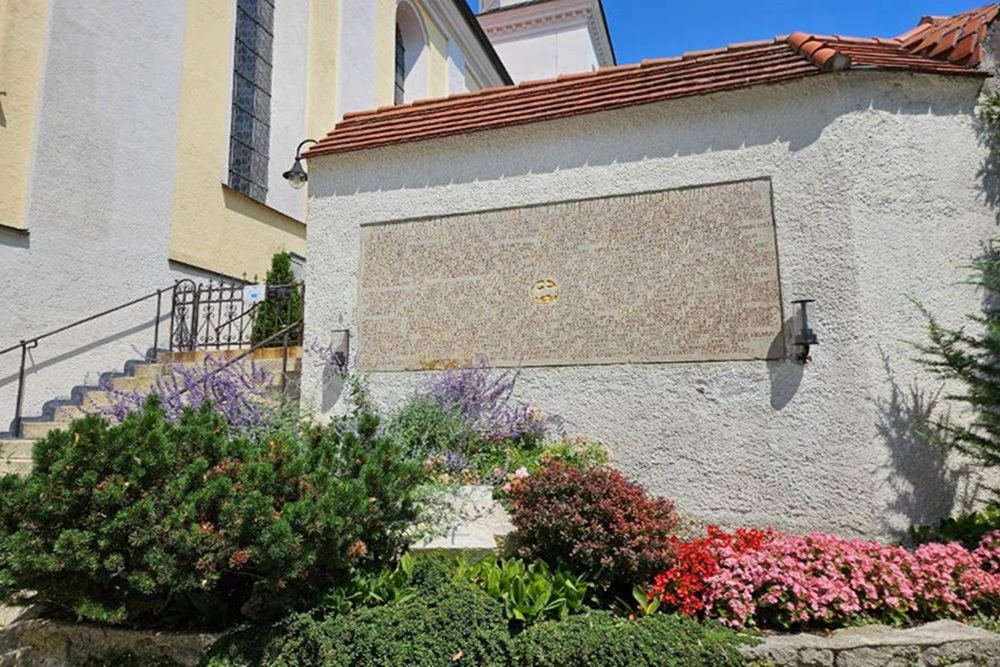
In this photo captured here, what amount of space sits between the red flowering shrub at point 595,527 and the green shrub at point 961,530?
→ 6.01 feet


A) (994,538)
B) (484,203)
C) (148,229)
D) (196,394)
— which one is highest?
(148,229)

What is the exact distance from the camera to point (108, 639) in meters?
3.41

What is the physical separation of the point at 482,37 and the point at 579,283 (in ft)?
50.1

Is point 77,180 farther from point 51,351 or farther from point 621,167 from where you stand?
point 621,167

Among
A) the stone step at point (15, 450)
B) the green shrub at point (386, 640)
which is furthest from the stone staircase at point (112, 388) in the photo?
the green shrub at point (386, 640)

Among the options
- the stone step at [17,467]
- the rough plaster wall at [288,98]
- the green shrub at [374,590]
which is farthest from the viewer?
the rough plaster wall at [288,98]

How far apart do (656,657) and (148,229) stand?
28.3ft

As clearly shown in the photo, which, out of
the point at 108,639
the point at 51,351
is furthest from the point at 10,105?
the point at 108,639

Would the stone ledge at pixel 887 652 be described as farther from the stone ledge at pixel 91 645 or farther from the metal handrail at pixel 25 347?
the metal handrail at pixel 25 347

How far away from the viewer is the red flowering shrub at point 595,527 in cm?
355

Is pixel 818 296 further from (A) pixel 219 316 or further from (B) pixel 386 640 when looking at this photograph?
(A) pixel 219 316

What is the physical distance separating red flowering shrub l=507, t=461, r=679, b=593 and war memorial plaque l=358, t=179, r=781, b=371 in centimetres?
152

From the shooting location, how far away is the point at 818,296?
461cm

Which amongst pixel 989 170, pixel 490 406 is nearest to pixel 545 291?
pixel 490 406
